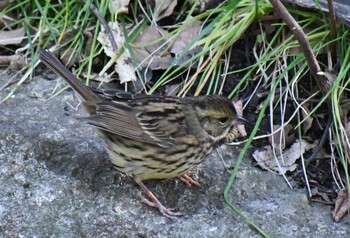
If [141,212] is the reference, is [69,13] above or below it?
above

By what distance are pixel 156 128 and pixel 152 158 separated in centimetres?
19

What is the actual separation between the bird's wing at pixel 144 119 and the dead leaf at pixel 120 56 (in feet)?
2.30

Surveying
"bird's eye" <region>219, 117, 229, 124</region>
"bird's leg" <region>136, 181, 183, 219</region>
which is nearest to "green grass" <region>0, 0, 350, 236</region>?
"bird's eye" <region>219, 117, 229, 124</region>

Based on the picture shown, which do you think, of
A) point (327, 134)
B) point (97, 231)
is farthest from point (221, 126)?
point (97, 231)

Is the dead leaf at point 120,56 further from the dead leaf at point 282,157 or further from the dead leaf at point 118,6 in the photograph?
the dead leaf at point 282,157

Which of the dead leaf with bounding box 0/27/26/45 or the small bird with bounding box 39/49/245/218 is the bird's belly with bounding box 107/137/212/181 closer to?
the small bird with bounding box 39/49/245/218

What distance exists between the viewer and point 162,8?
6.00 metres

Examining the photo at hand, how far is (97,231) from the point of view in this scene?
4539mm

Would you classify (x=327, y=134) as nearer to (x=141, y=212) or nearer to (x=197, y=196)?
(x=197, y=196)

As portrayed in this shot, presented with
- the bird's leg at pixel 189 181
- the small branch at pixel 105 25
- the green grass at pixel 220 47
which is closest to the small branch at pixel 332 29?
the green grass at pixel 220 47

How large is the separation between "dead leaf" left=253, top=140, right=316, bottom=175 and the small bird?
0.25 meters

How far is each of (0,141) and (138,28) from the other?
1.46 meters

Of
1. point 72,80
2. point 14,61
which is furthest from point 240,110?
point 14,61

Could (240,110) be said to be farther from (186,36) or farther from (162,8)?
(162,8)
